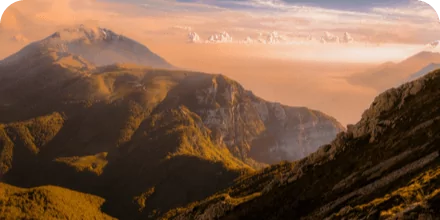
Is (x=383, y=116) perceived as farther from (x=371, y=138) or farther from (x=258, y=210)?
(x=258, y=210)

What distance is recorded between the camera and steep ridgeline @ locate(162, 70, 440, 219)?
11962 centimetres

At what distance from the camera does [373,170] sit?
150875 mm

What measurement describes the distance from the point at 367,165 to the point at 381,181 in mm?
21984

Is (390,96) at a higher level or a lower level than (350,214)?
higher

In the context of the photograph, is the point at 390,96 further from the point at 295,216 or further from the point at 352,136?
the point at 295,216

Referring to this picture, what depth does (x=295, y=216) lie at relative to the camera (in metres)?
160

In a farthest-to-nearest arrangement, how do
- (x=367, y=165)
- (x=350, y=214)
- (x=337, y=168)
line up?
(x=337, y=168) < (x=367, y=165) < (x=350, y=214)

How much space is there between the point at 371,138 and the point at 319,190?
33.0 meters

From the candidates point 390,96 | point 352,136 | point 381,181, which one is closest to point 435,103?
point 390,96

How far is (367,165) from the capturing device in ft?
522

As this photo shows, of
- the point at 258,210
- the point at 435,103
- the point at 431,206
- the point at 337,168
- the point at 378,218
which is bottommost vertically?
the point at 258,210

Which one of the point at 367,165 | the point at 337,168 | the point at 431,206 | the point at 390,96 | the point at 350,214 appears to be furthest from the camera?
the point at 390,96

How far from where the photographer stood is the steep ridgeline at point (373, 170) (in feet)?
392

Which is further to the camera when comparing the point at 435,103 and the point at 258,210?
the point at 258,210
